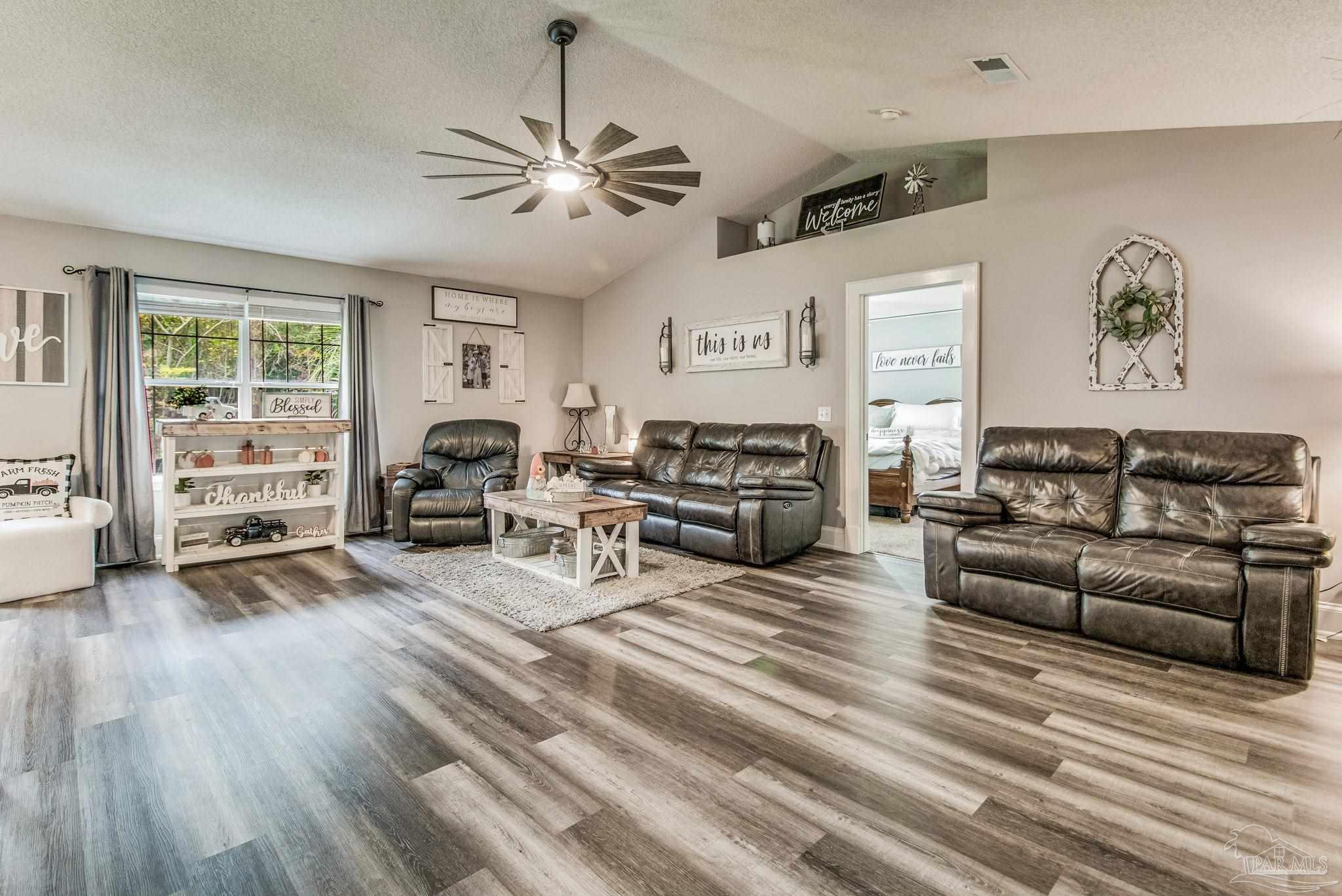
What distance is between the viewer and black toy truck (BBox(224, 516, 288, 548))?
16.4 feet

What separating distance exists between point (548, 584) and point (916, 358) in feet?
19.9

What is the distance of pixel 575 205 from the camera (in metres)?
3.60

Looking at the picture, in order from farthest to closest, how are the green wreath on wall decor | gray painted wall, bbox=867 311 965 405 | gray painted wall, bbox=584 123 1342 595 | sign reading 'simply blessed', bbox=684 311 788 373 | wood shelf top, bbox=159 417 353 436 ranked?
gray painted wall, bbox=867 311 965 405 → sign reading 'simply blessed', bbox=684 311 788 373 → wood shelf top, bbox=159 417 353 436 → the green wreath on wall decor → gray painted wall, bbox=584 123 1342 595

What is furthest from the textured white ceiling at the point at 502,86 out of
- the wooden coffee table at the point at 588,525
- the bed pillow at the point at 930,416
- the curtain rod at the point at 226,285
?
the bed pillow at the point at 930,416

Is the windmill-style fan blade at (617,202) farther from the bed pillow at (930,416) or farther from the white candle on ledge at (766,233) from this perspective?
the bed pillow at (930,416)

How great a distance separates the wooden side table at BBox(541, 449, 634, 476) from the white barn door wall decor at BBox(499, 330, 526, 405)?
706mm

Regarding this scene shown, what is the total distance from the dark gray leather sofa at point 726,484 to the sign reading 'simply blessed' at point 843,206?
169 centimetres

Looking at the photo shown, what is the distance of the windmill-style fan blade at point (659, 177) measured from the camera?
321 centimetres

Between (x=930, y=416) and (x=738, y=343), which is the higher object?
(x=738, y=343)

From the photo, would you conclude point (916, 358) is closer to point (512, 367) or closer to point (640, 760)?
point (512, 367)

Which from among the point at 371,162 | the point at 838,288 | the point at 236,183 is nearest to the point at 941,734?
the point at 838,288

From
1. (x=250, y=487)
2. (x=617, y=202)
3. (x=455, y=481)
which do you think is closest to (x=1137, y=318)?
(x=617, y=202)

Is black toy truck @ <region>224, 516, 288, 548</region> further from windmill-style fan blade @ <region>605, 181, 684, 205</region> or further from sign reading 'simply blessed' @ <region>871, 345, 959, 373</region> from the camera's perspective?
sign reading 'simply blessed' @ <region>871, 345, 959, 373</region>

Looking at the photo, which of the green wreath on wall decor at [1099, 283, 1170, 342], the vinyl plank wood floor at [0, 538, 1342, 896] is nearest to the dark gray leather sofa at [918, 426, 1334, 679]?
the vinyl plank wood floor at [0, 538, 1342, 896]
